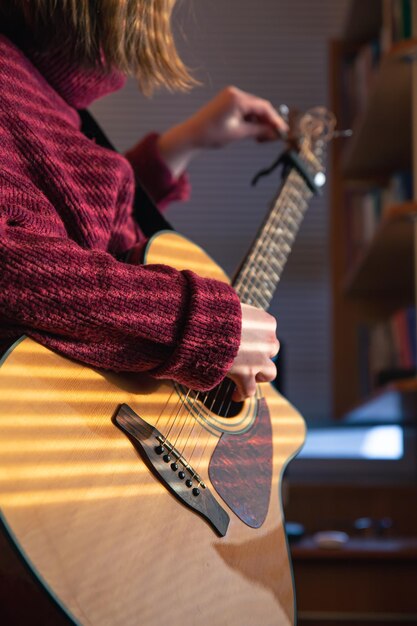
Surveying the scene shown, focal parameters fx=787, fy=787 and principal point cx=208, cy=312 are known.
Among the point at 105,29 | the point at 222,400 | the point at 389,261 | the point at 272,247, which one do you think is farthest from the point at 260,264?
the point at 389,261

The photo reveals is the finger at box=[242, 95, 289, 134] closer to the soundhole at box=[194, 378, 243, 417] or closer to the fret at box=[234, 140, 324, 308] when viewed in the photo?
the fret at box=[234, 140, 324, 308]

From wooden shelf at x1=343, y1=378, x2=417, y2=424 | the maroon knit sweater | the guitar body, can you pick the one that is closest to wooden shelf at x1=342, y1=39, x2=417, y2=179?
wooden shelf at x1=343, y1=378, x2=417, y2=424

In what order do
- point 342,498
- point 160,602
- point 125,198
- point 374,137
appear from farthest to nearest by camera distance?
point 342,498 < point 374,137 < point 125,198 < point 160,602

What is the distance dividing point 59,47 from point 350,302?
202 centimetres

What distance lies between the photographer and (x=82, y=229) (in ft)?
2.57

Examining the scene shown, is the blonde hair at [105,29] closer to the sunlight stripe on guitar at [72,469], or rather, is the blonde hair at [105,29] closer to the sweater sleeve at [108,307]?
the sweater sleeve at [108,307]

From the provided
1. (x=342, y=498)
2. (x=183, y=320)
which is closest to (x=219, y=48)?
(x=342, y=498)

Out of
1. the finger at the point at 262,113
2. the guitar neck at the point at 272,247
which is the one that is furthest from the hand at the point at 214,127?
the guitar neck at the point at 272,247

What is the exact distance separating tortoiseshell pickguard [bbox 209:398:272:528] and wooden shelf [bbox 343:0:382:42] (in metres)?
2.11

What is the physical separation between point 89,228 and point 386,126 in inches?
67.4

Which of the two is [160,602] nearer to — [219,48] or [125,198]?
[125,198]

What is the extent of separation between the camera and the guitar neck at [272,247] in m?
1.00

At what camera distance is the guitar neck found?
1.00m

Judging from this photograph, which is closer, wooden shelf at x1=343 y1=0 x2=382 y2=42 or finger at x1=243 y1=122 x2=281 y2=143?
finger at x1=243 y1=122 x2=281 y2=143
